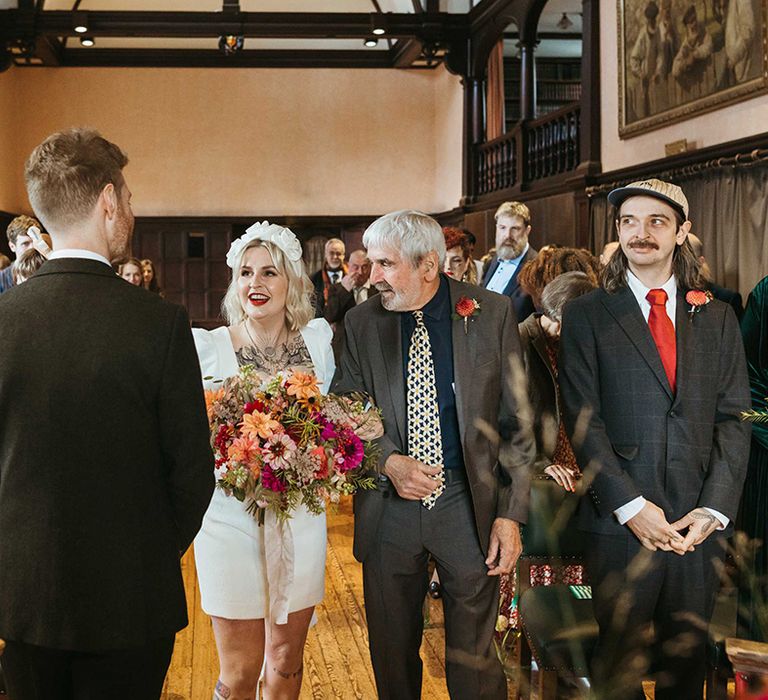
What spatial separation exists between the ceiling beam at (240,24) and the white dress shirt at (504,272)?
7051mm

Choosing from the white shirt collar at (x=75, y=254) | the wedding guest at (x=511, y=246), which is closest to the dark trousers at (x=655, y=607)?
the white shirt collar at (x=75, y=254)

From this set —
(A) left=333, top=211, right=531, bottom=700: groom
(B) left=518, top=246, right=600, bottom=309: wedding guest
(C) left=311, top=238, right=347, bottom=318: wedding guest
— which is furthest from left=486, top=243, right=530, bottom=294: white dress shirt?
(A) left=333, top=211, right=531, bottom=700: groom

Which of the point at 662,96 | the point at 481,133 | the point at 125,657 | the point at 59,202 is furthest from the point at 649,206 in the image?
the point at 481,133

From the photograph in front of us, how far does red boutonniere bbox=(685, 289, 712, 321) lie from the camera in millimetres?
2730

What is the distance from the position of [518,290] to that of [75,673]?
434 centimetres

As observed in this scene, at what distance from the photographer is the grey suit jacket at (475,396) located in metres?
2.60

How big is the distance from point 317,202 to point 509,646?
11899mm

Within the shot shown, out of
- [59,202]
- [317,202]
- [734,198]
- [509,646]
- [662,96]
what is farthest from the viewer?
[317,202]

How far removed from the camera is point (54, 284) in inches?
68.2

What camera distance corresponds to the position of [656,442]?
2.66 m

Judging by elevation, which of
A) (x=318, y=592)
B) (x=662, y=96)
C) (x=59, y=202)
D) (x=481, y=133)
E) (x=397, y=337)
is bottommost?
(x=318, y=592)

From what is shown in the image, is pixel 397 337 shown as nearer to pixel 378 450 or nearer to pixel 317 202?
pixel 378 450

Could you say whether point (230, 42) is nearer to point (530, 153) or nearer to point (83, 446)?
point (530, 153)

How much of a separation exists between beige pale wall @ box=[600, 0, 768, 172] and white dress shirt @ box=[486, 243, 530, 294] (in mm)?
1758
